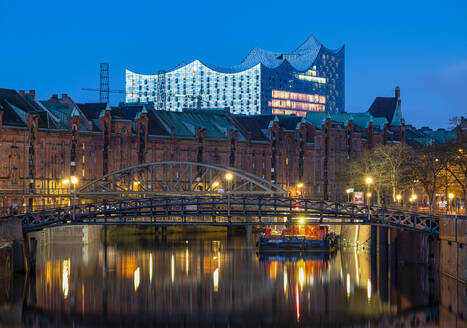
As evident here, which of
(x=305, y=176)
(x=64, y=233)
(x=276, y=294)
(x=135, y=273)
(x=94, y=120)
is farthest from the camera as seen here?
(x=305, y=176)

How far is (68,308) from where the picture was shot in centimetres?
6938

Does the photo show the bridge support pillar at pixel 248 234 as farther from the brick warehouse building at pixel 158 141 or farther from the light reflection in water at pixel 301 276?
the light reflection in water at pixel 301 276

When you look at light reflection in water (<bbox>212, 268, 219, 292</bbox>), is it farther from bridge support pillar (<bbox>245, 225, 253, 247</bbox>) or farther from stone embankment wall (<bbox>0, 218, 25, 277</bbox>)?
bridge support pillar (<bbox>245, 225, 253, 247</bbox>)

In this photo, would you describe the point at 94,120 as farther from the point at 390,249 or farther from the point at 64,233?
the point at 390,249

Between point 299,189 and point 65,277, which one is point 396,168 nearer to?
point 299,189

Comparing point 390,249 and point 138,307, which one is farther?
point 390,249

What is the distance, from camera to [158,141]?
163000 mm

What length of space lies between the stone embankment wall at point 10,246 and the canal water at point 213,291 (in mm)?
2048

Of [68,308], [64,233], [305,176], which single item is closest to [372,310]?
[68,308]

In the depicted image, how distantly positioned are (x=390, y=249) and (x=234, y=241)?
46.8m

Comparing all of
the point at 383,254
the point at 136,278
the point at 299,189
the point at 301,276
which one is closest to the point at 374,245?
the point at 383,254

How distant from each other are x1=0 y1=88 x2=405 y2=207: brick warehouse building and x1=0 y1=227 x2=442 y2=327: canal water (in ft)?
114

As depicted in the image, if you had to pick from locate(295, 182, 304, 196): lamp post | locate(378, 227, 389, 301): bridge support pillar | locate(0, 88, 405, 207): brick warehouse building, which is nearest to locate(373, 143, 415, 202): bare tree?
locate(378, 227, 389, 301): bridge support pillar

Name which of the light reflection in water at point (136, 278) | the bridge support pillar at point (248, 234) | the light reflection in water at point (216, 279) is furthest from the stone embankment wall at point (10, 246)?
the bridge support pillar at point (248, 234)
